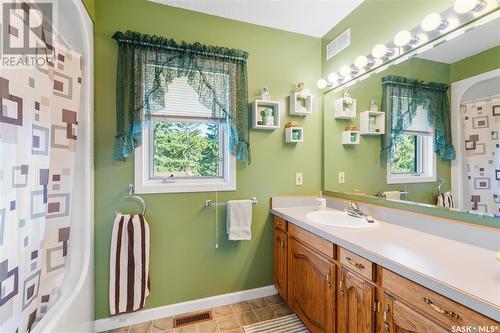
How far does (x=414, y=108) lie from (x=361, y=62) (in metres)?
0.59

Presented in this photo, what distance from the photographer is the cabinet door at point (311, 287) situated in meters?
1.36

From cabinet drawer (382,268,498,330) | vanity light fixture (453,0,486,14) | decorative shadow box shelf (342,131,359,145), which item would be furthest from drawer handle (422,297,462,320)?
vanity light fixture (453,0,486,14)

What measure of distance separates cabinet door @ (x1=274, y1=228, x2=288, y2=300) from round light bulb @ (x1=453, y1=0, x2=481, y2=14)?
5.97 ft

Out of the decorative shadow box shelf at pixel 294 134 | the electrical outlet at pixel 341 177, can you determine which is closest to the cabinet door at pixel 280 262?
the electrical outlet at pixel 341 177

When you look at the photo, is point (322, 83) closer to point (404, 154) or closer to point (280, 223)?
point (404, 154)

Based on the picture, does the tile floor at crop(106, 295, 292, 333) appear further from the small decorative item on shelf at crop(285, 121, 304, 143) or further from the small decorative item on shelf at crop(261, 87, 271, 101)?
the small decorative item on shelf at crop(261, 87, 271, 101)

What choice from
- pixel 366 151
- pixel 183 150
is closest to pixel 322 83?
pixel 366 151

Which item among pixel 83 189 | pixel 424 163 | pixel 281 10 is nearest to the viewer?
pixel 424 163

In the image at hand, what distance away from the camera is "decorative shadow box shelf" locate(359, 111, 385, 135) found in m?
1.73

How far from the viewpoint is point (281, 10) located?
192 cm

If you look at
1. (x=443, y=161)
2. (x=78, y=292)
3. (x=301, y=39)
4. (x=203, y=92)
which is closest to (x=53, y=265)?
(x=78, y=292)

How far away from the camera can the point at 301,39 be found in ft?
7.39

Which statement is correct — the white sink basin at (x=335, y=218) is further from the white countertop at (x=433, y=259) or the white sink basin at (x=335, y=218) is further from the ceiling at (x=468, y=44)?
the ceiling at (x=468, y=44)

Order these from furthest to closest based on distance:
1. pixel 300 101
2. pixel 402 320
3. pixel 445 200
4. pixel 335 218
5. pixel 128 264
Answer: pixel 300 101
pixel 335 218
pixel 128 264
pixel 445 200
pixel 402 320
